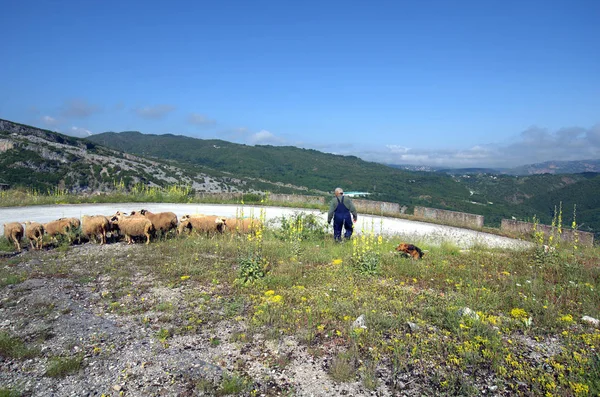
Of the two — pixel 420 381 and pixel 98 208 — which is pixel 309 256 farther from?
pixel 98 208

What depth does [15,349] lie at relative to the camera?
493cm

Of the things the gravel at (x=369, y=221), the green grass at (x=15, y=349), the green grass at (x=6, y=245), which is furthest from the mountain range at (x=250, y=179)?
the green grass at (x=15, y=349)

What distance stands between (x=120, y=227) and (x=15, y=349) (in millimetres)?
7040

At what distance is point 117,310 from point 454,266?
26.5 ft

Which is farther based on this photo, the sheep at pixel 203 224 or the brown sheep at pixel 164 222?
the sheep at pixel 203 224

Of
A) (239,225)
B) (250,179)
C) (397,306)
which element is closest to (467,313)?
(397,306)

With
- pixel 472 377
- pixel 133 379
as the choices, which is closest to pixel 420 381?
pixel 472 377

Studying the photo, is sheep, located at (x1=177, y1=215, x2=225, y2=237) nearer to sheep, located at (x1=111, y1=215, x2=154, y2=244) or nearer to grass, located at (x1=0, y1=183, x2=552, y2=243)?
sheep, located at (x1=111, y1=215, x2=154, y2=244)

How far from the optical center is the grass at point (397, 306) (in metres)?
4.48

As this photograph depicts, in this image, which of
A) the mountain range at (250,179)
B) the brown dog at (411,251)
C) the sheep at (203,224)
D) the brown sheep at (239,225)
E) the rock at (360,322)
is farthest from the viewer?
the mountain range at (250,179)

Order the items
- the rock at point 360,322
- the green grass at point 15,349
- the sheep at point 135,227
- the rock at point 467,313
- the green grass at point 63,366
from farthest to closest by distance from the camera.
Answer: the sheep at point 135,227 < the rock at point 467,313 < the rock at point 360,322 < the green grass at point 15,349 < the green grass at point 63,366

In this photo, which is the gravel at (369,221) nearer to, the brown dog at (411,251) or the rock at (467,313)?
the brown dog at (411,251)

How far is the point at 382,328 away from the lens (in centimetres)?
558

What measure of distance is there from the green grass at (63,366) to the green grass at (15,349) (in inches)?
16.8
